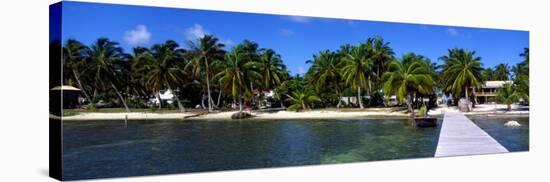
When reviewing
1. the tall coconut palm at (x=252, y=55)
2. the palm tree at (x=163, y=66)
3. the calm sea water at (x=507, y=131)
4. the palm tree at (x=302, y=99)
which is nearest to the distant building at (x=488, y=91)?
the calm sea water at (x=507, y=131)

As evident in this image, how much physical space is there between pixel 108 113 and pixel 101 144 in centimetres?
53

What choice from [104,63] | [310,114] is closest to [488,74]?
[310,114]

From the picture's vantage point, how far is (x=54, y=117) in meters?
8.65

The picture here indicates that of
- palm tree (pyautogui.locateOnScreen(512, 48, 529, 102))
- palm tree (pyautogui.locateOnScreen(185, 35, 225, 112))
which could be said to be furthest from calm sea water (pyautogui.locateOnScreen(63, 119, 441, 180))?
palm tree (pyautogui.locateOnScreen(512, 48, 529, 102))

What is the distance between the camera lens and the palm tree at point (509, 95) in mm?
12562

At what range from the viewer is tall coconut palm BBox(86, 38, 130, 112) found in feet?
29.0

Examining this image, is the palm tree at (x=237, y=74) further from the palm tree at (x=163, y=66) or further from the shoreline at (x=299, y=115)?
the palm tree at (x=163, y=66)

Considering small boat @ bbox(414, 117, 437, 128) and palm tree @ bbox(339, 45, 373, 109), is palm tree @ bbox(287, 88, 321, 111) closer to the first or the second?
palm tree @ bbox(339, 45, 373, 109)

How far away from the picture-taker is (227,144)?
33.0 ft

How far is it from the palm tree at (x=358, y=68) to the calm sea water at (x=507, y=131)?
2660 millimetres

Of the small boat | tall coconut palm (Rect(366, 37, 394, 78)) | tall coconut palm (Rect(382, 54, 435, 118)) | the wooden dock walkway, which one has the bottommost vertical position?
the wooden dock walkway

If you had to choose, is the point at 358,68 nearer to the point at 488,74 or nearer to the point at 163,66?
the point at 488,74

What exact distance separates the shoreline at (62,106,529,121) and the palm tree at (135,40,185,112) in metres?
0.25
